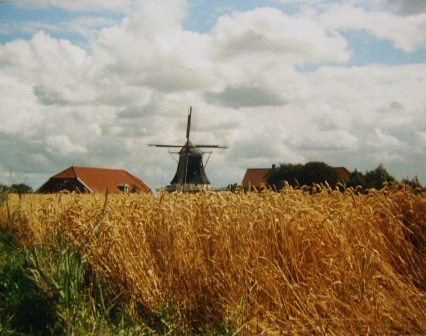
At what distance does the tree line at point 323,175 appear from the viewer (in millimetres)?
30525

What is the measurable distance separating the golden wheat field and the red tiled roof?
3684 cm

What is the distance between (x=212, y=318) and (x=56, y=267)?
5.83 feet

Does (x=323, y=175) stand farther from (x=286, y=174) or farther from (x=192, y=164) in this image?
(x=192, y=164)

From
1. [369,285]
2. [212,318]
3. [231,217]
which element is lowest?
[212,318]

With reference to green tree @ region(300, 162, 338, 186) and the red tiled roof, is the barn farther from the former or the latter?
green tree @ region(300, 162, 338, 186)

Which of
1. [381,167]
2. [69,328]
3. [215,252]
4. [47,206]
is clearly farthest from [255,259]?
[381,167]

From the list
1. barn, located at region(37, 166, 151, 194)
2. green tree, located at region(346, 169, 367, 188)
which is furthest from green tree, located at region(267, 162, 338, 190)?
barn, located at region(37, 166, 151, 194)

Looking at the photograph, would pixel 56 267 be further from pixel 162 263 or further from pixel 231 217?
pixel 231 217

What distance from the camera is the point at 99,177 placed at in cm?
4788

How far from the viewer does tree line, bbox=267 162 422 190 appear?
30525 millimetres

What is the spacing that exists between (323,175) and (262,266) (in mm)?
33715

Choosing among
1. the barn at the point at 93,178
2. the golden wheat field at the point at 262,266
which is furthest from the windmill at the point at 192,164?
the golden wheat field at the point at 262,266

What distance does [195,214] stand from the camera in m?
7.05

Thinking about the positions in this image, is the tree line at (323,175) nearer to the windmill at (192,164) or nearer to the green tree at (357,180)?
the green tree at (357,180)
